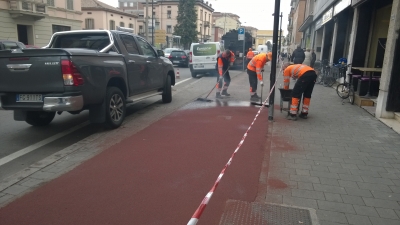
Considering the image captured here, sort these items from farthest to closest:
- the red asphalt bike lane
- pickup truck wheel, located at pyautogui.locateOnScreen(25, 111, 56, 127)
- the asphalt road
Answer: pickup truck wheel, located at pyautogui.locateOnScreen(25, 111, 56, 127), the asphalt road, the red asphalt bike lane

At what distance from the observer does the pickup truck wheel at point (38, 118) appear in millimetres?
6570

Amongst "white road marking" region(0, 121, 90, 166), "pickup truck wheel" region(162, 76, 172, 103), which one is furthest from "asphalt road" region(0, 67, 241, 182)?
"pickup truck wheel" region(162, 76, 172, 103)

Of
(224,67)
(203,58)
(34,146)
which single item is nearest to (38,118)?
(34,146)

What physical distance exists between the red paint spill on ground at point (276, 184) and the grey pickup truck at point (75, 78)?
3427 millimetres

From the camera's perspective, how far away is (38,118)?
6758 millimetres

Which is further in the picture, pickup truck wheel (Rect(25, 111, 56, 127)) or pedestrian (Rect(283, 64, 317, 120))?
pedestrian (Rect(283, 64, 317, 120))

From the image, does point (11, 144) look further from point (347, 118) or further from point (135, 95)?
point (347, 118)

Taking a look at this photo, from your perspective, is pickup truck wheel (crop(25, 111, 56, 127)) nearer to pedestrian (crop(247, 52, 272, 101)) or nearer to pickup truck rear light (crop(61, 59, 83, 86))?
pickup truck rear light (crop(61, 59, 83, 86))

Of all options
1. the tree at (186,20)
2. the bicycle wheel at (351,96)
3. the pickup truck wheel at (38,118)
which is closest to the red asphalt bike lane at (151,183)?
the pickup truck wheel at (38,118)

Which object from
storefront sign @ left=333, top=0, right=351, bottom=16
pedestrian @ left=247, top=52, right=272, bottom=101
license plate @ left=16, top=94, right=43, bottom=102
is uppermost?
storefront sign @ left=333, top=0, right=351, bottom=16

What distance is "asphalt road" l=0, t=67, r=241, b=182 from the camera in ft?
16.1

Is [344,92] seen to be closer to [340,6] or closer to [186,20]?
[340,6]

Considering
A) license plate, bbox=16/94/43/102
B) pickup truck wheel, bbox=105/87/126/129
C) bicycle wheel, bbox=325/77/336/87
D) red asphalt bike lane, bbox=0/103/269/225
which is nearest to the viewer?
red asphalt bike lane, bbox=0/103/269/225

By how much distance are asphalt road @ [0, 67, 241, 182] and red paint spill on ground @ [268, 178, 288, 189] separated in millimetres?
3529
